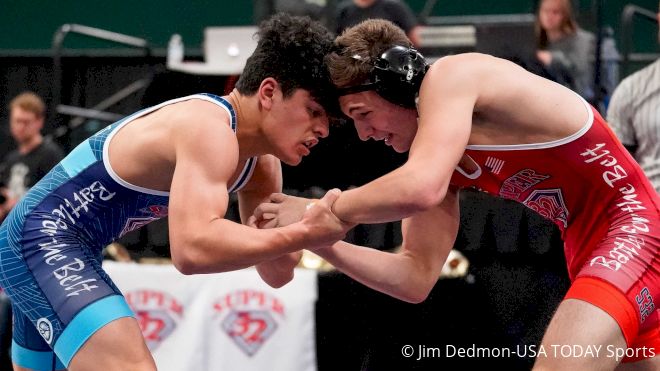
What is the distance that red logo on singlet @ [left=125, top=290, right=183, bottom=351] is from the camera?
5328mm

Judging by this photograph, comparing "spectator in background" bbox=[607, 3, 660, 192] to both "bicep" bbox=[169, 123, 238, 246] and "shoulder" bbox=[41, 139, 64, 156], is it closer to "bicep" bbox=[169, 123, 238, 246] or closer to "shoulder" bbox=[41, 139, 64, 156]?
"bicep" bbox=[169, 123, 238, 246]

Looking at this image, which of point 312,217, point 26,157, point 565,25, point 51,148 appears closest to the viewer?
point 312,217

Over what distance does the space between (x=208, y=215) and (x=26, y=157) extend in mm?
4767

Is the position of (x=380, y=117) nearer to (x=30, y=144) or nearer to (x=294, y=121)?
(x=294, y=121)

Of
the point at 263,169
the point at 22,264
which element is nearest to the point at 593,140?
the point at 263,169

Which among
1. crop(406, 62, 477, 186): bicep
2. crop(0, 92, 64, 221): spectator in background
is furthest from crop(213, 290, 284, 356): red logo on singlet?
crop(0, 92, 64, 221): spectator in background

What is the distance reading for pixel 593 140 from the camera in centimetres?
332

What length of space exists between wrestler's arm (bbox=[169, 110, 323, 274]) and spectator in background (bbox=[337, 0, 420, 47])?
369cm

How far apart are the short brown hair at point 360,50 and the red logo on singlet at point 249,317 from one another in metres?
2.07

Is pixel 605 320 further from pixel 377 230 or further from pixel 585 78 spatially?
pixel 585 78

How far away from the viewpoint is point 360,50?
135 inches

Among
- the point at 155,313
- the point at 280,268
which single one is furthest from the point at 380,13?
the point at 280,268

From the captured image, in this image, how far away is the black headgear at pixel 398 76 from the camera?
11.0 feet

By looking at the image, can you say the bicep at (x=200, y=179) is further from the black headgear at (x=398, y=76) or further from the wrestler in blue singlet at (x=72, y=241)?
the black headgear at (x=398, y=76)
